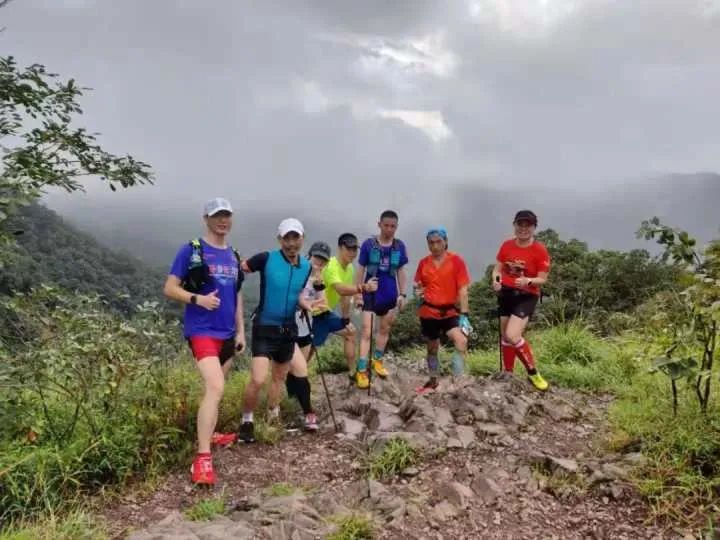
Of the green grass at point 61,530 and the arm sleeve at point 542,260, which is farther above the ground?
the arm sleeve at point 542,260

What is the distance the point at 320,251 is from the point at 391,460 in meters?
2.53

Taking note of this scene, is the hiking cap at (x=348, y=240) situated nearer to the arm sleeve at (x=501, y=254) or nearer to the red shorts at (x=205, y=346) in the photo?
the arm sleeve at (x=501, y=254)

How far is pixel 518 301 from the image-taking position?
22.2 ft

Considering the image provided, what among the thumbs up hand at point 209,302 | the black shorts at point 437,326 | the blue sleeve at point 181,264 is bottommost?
the black shorts at point 437,326

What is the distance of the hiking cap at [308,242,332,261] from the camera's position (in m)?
6.46

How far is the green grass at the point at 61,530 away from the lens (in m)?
3.57

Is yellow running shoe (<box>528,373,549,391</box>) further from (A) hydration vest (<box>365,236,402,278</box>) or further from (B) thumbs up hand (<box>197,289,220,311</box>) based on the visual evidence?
(B) thumbs up hand (<box>197,289,220,311</box>)

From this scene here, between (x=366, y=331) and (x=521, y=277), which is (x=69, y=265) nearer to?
(x=366, y=331)

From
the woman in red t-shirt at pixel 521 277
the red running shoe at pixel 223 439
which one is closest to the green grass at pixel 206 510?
the red running shoe at pixel 223 439

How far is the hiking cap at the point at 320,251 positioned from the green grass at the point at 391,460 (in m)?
2.31

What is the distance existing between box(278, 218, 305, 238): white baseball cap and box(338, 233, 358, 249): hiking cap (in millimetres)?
1236

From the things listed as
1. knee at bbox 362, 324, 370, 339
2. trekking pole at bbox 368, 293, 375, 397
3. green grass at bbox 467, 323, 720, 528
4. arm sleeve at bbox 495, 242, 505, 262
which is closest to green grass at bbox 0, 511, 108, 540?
green grass at bbox 467, 323, 720, 528

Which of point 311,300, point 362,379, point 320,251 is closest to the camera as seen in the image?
point 311,300

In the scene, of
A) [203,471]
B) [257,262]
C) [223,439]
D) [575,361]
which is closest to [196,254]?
[257,262]
